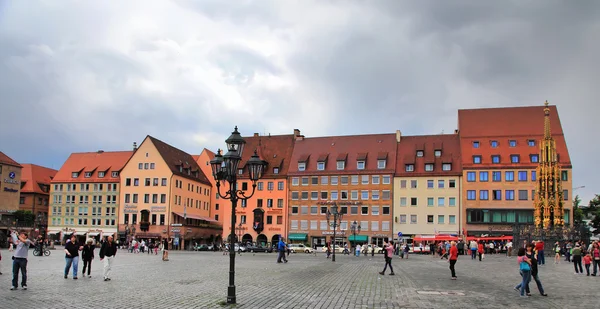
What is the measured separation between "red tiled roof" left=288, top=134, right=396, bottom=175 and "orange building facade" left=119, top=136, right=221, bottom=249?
17928 mm

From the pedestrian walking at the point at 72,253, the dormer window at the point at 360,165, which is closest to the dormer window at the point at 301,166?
the dormer window at the point at 360,165

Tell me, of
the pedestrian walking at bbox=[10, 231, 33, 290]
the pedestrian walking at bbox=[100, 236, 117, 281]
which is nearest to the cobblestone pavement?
the pedestrian walking at bbox=[10, 231, 33, 290]

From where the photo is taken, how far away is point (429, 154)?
82.2m

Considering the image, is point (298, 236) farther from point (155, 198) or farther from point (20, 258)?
point (20, 258)

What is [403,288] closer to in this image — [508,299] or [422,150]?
[508,299]

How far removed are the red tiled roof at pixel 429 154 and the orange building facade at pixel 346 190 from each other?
1365 mm

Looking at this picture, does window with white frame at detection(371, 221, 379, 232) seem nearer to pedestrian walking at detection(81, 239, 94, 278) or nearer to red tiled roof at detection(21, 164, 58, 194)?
red tiled roof at detection(21, 164, 58, 194)

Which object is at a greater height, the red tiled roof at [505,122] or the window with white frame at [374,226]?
the red tiled roof at [505,122]

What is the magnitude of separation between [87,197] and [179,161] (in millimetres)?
16458

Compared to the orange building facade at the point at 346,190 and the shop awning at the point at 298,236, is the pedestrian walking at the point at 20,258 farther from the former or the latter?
the shop awning at the point at 298,236

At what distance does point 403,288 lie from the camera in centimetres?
1961

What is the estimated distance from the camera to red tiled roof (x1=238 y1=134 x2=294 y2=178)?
88.9 meters

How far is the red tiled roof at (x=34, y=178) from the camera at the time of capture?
101188mm

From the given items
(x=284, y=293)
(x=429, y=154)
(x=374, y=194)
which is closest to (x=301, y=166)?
(x=374, y=194)
